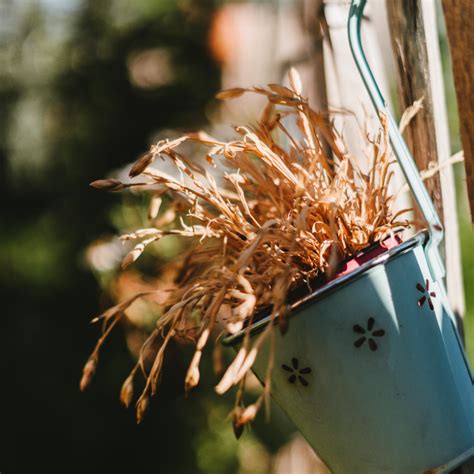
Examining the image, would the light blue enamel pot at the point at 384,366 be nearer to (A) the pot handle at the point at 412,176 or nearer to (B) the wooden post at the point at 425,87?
(A) the pot handle at the point at 412,176

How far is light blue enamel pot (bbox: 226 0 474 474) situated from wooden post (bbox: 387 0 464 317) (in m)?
0.19

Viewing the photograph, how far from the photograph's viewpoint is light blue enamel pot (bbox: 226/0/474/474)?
68 centimetres

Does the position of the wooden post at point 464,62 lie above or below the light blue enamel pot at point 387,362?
above

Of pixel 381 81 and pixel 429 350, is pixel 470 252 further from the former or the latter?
pixel 429 350

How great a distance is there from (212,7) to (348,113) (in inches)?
25.8

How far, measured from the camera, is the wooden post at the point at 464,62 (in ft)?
2.29

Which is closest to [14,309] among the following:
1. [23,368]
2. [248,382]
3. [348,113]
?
[23,368]

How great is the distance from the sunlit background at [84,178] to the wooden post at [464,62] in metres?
0.71

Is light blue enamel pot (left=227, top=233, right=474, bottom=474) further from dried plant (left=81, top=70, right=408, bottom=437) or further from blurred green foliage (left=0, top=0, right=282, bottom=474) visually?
blurred green foliage (left=0, top=0, right=282, bottom=474)

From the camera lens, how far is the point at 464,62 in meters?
0.70

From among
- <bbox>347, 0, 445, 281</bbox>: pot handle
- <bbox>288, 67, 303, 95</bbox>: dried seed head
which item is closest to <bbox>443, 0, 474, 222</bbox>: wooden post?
<bbox>347, 0, 445, 281</bbox>: pot handle

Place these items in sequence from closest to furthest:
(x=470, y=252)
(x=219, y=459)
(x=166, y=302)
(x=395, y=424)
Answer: (x=395, y=424)
(x=166, y=302)
(x=219, y=459)
(x=470, y=252)

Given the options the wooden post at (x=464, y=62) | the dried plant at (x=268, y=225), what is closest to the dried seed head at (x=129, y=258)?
the dried plant at (x=268, y=225)

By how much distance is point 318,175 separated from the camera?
0.78 m
